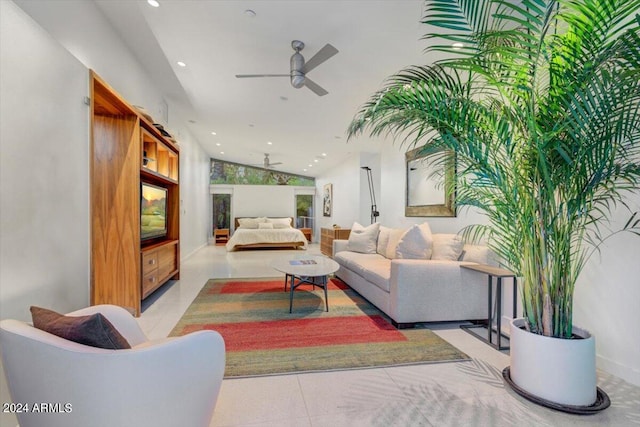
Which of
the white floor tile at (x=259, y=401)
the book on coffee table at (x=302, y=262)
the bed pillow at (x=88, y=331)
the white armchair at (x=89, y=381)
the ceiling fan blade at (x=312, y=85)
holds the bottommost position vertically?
the white floor tile at (x=259, y=401)

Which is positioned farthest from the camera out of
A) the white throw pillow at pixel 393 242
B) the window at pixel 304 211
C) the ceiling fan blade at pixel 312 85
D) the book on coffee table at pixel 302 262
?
the window at pixel 304 211

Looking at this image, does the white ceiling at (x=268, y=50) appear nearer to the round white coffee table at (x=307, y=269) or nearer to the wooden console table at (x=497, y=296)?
the wooden console table at (x=497, y=296)

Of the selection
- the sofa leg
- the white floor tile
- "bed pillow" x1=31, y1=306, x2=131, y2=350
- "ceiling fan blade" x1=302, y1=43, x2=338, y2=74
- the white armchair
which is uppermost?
"ceiling fan blade" x1=302, y1=43, x2=338, y2=74

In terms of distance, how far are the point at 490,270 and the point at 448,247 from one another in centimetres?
63

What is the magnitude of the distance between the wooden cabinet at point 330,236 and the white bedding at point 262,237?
1073 millimetres

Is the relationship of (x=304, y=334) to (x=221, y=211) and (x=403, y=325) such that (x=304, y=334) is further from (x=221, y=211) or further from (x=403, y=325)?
(x=221, y=211)

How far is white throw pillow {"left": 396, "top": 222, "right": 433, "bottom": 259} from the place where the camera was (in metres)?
3.17

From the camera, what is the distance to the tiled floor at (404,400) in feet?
4.78

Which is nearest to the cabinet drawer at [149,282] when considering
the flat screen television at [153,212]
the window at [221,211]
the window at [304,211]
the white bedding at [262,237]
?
the flat screen television at [153,212]

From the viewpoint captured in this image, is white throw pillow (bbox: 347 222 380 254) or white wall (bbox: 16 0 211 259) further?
white throw pillow (bbox: 347 222 380 254)

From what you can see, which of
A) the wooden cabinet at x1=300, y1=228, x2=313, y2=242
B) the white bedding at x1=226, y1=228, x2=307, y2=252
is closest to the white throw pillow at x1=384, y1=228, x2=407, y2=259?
the white bedding at x1=226, y1=228, x2=307, y2=252

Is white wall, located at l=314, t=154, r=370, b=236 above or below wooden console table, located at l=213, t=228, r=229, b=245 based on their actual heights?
above

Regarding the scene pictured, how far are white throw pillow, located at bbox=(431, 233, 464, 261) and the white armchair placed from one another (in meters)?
2.72

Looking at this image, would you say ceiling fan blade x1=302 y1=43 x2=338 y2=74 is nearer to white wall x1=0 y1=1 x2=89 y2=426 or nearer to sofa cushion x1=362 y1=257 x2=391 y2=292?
white wall x1=0 y1=1 x2=89 y2=426
